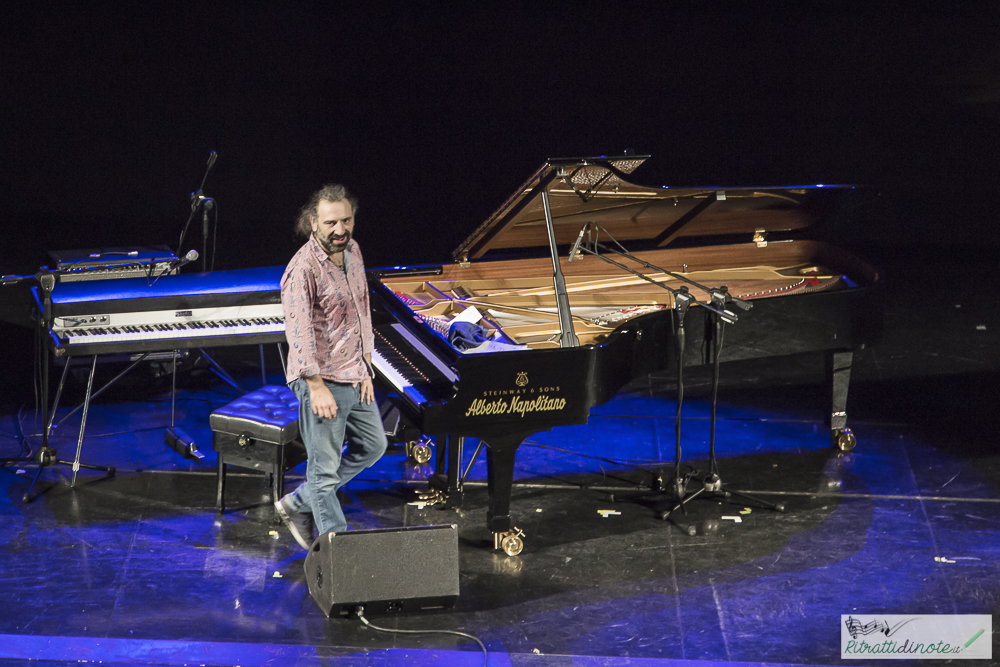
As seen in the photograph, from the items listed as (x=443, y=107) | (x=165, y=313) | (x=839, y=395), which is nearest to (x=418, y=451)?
(x=165, y=313)

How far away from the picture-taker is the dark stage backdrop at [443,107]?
10.1 metres

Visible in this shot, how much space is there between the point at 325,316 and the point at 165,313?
5.07 ft

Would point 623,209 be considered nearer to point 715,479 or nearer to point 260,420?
point 715,479

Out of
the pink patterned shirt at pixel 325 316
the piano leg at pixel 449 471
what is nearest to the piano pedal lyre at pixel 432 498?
the piano leg at pixel 449 471

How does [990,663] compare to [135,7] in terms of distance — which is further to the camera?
[135,7]

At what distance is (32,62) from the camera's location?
10273 mm

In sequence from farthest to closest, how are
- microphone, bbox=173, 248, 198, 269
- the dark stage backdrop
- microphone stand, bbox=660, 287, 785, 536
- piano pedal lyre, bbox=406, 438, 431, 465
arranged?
the dark stage backdrop → piano pedal lyre, bbox=406, 438, 431, 465 → microphone, bbox=173, 248, 198, 269 → microphone stand, bbox=660, 287, 785, 536

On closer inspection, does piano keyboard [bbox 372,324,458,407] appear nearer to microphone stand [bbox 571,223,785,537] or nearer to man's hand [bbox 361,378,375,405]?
man's hand [bbox 361,378,375,405]

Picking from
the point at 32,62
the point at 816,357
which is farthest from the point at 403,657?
the point at 32,62

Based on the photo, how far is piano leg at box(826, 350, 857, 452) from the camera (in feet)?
19.6

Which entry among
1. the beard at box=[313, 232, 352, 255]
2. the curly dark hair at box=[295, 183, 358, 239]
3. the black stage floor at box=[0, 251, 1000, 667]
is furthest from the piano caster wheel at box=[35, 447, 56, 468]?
the beard at box=[313, 232, 352, 255]

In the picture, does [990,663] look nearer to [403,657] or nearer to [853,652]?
[853,652]

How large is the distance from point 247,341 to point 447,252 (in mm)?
4749

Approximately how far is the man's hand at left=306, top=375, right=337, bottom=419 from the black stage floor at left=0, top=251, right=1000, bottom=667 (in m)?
0.77
